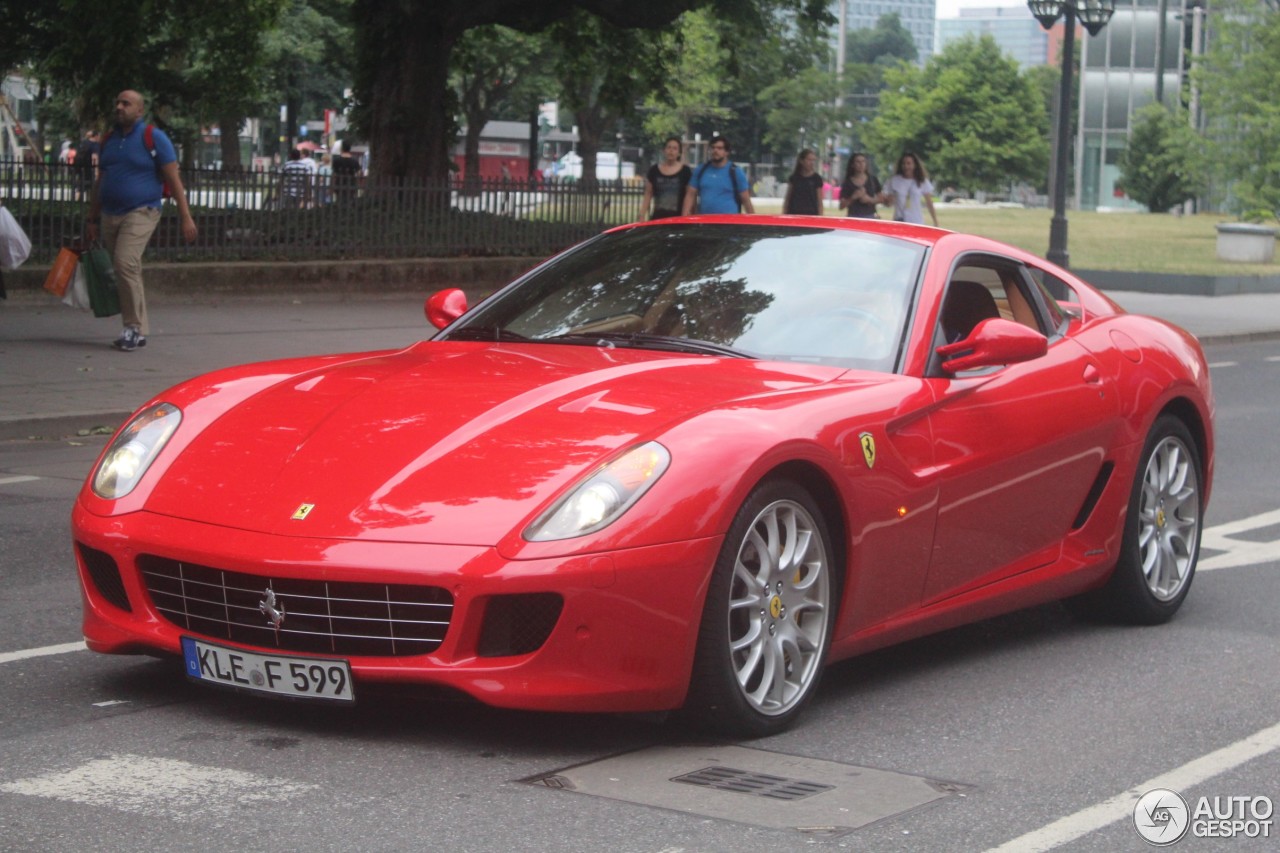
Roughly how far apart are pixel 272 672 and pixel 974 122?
4241 inches

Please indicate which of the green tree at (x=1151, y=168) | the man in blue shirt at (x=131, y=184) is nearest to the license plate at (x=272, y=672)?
the man in blue shirt at (x=131, y=184)

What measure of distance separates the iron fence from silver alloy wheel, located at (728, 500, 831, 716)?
48.0ft

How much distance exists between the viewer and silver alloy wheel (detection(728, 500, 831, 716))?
4887mm

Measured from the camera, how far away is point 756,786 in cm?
454

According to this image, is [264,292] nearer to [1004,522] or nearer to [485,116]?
[1004,522]

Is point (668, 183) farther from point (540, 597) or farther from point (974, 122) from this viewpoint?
point (974, 122)

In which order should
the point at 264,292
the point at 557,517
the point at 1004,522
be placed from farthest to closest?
the point at 264,292
the point at 1004,522
the point at 557,517

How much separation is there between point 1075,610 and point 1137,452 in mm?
659

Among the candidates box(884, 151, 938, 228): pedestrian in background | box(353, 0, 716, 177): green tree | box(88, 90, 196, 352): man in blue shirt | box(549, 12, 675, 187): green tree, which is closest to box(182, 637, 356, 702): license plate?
box(88, 90, 196, 352): man in blue shirt

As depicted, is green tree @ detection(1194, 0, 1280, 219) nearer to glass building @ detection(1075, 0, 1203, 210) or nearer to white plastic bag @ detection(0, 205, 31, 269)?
white plastic bag @ detection(0, 205, 31, 269)

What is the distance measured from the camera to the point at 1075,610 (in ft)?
22.7

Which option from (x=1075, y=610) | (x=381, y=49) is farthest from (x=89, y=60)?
(x=1075, y=610)

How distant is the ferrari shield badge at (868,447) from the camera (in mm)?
5266

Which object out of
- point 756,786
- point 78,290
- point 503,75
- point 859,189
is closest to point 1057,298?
point 756,786
